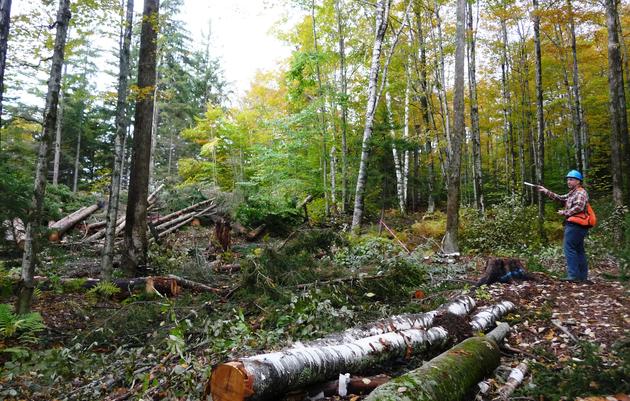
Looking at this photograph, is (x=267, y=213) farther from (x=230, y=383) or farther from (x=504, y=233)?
(x=230, y=383)

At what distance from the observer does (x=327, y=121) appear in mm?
17078

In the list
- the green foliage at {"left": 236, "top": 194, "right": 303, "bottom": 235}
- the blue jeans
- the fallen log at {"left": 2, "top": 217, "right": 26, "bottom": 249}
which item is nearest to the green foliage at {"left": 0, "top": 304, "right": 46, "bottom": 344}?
the fallen log at {"left": 2, "top": 217, "right": 26, "bottom": 249}

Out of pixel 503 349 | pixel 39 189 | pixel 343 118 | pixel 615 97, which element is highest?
pixel 343 118

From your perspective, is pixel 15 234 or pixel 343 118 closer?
pixel 15 234

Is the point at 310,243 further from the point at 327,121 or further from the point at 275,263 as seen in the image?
the point at 327,121

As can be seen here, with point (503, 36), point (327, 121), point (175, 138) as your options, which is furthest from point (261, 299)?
point (175, 138)

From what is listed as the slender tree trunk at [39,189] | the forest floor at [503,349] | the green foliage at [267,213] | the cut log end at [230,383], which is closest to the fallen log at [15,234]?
the forest floor at [503,349]

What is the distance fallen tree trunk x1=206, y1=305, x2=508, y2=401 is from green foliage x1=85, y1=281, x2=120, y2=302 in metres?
5.31

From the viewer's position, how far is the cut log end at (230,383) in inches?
98.2

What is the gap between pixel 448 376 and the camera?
9.37 ft

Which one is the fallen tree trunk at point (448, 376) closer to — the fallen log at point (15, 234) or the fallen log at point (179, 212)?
the fallen log at point (15, 234)

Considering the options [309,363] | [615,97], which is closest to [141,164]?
[309,363]

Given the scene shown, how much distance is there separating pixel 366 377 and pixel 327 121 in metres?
14.7

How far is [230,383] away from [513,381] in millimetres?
2492
